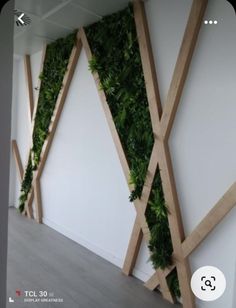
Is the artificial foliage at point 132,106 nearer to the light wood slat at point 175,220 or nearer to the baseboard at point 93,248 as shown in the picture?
the light wood slat at point 175,220

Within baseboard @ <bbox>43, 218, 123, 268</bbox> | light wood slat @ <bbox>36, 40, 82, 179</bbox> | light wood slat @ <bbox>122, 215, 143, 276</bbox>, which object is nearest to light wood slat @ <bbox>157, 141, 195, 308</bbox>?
light wood slat @ <bbox>122, 215, 143, 276</bbox>

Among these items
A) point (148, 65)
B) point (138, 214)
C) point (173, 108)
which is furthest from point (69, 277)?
point (148, 65)

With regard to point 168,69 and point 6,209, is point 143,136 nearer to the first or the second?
point 168,69

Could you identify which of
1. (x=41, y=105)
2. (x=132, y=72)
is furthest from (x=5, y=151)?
(x=41, y=105)

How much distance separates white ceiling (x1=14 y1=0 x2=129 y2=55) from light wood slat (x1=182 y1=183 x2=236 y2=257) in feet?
6.36

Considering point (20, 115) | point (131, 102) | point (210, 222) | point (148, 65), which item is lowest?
point (210, 222)

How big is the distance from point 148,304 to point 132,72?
2.01 metres

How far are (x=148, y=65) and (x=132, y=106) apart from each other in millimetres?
392

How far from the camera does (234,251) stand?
1811mm

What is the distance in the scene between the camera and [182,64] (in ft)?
6.68

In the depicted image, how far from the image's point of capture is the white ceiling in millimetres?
2490

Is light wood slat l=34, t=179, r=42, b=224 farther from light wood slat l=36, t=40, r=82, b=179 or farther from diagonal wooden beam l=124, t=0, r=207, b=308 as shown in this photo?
diagonal wooden beam l=124, t=0, r=207, b=308

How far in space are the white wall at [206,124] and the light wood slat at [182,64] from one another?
1.8 inches

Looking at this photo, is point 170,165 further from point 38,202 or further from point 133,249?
point 38,202
